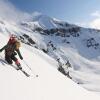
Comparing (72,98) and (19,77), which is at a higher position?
(72,98)

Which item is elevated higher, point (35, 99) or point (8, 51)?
point (8, 51)

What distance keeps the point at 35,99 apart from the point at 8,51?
15.9 ft

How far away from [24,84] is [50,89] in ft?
9.91

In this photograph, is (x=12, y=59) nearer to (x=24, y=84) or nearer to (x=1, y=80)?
(x=24, y=84)

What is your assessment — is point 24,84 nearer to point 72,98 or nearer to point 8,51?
point 8,51

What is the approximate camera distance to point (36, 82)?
654 inches

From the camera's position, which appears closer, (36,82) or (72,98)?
(36,82)

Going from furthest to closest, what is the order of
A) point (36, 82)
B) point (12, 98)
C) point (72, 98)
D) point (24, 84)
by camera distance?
point (72, 98), point (36, 82), point (24, 84), point (12, 98)

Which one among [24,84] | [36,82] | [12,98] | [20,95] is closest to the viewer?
[12,98]

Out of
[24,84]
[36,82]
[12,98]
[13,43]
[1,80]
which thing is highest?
[13,43]

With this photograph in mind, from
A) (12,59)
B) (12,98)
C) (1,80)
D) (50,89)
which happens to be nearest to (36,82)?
(50,89)

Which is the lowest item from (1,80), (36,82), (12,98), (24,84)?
(12,98)

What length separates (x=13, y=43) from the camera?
55.4 ft

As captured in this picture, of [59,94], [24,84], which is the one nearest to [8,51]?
[24,84]
